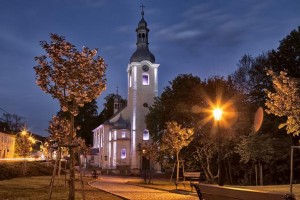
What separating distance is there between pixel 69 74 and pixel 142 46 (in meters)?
61.1

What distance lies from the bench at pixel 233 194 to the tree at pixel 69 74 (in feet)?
17.8

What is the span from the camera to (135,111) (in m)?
72.8

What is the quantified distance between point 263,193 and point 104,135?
72835mm

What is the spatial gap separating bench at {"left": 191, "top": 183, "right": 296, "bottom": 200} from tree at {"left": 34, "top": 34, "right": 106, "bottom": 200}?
5.41 metres

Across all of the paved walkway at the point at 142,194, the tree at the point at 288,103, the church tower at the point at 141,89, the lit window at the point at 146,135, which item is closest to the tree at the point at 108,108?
the church tower at the point at 141,89

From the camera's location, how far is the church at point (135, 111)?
235 feet

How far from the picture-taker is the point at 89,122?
96.5 m

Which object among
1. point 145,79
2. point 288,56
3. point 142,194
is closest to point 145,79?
point 145,79

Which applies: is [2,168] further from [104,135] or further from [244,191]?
[104,135]

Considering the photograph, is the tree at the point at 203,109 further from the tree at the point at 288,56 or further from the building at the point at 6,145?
the building at the point at 6,145

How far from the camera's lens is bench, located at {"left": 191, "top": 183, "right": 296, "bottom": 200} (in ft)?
27.3

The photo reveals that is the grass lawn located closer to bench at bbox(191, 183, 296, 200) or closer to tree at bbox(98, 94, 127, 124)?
bench at bbox(191, 183, 296, 200)

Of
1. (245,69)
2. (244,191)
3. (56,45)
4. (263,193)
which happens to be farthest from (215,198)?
(245,69)


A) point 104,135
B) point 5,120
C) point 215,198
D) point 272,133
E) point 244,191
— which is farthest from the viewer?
point 5,120
